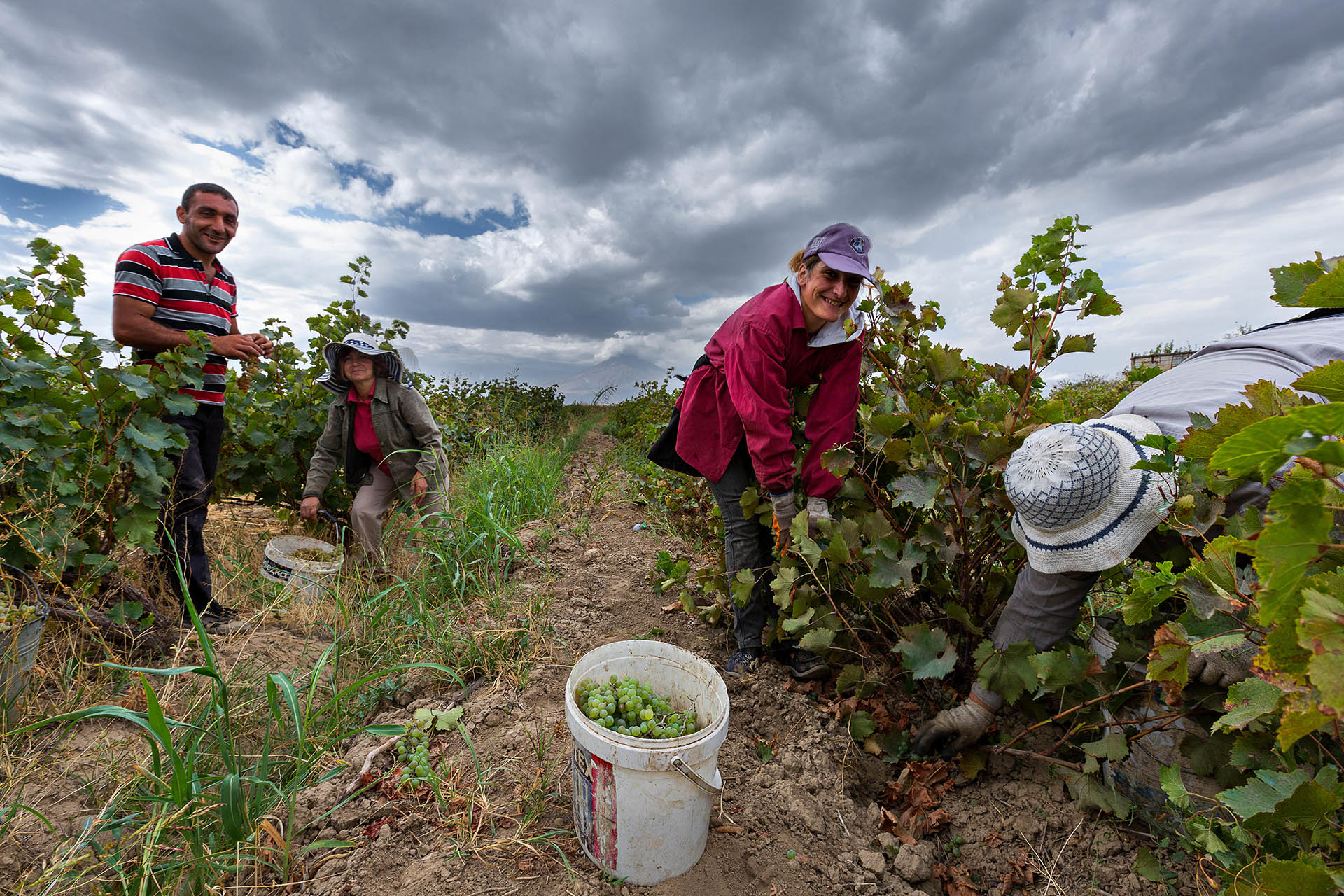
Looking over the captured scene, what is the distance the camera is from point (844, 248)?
229 cm

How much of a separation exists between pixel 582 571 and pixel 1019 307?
270 centimetres

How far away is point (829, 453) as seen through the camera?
7.20 ft

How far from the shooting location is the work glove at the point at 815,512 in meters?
2.36

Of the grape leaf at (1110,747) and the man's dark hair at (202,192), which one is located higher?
the man's dark hair at (202,192)

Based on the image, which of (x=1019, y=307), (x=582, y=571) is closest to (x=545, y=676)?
(x=582, y=571)

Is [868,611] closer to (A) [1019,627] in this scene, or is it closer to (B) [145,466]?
(A) [1019,627]

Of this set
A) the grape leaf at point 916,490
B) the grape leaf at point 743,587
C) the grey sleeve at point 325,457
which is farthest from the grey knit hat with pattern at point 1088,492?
the grey sleeve at point 325,457

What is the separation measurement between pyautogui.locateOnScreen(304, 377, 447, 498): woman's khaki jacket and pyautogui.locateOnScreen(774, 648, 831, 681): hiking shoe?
2698 mm

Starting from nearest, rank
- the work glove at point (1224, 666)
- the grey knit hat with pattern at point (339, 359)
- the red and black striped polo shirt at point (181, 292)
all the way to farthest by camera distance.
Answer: the work glove at point (1224, 666)
the red and black striped polo shirt at point (181, 292)
the grey knit hat with pattern at point (339, 359)

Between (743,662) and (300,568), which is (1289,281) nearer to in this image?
(743,662)

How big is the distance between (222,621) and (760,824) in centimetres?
310

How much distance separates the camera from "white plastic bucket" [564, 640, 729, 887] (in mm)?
1558

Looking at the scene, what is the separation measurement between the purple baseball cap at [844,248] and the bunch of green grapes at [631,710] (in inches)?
64.2

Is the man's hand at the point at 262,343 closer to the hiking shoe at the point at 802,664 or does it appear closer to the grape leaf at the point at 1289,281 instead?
the hiking shoe at the point at 802,664
